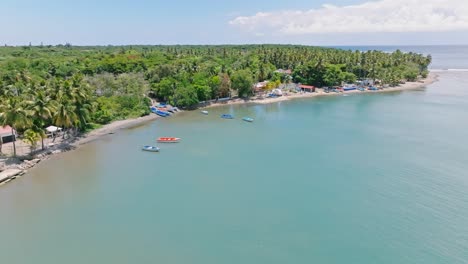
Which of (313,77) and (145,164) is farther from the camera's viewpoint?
(313,77)

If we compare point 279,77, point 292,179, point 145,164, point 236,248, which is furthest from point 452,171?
point 279,77

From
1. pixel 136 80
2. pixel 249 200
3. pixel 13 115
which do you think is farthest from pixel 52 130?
pixel 249 200

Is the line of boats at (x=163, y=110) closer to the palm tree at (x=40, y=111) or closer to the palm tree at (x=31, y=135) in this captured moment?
the palm tree at (x=40, y=111)

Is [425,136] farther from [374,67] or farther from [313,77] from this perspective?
[374,67]

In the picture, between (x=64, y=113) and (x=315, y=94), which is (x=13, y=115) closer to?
(x=64, y=113)

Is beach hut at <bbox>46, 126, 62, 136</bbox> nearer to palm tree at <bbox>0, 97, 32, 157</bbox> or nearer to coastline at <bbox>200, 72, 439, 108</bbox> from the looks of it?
palm tree at <bbox>0, 97, 32, 157</bbox>

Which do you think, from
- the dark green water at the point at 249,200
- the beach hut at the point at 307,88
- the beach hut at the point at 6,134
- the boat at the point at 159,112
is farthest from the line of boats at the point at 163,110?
the beach hut at the point at 307,88
